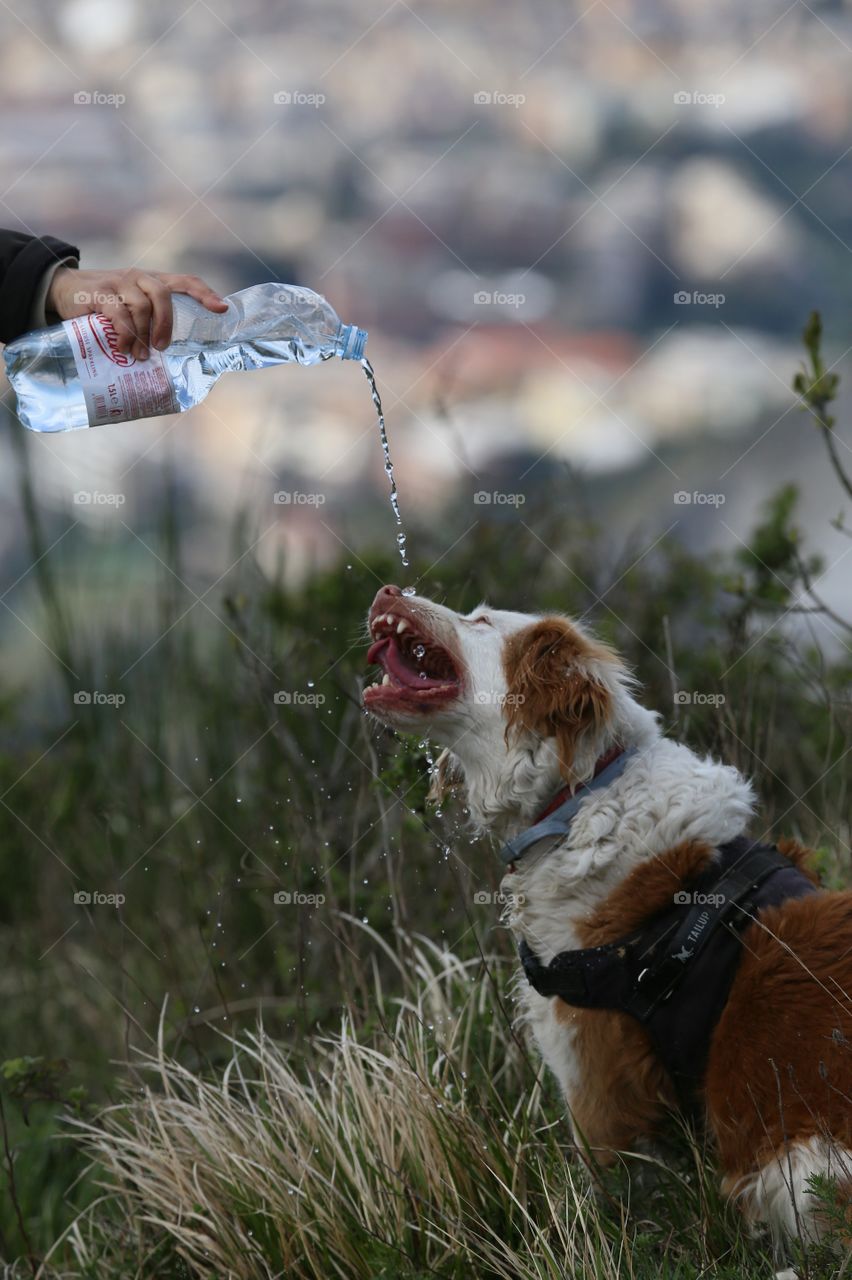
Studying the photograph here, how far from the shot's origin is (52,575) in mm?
5516

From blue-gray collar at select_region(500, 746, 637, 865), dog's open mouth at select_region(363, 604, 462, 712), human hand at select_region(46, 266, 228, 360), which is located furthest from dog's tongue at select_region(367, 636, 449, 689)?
human hand at select_region(46, 266, 228, 360)

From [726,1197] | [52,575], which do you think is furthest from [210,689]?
[726,1197]

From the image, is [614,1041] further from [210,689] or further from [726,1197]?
[210,689]

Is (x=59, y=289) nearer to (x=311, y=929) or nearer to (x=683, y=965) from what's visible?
(x=683, y=965)

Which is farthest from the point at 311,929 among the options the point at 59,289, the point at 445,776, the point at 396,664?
the point at 59,289

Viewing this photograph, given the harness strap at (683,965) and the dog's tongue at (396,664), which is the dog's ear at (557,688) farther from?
the harness strap at (683,965)

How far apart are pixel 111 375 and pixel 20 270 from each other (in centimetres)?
37

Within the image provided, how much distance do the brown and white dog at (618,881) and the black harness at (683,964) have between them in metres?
0.03

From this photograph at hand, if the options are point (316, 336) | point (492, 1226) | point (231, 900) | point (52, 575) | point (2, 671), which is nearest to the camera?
point (492, 1226)

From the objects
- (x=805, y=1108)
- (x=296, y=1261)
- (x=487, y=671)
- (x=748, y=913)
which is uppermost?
(x=487, y=671)

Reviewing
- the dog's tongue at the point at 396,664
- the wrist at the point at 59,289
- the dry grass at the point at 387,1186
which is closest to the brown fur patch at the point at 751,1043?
the dry grass at the point at 387,1186

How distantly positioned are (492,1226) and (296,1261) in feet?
1.52

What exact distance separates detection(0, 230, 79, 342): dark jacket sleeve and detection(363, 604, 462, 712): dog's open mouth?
3.60 feet

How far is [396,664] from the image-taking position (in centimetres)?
304
